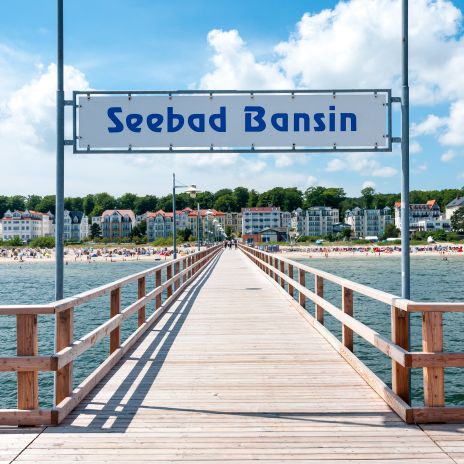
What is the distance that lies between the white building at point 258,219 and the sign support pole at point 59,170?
175 metres

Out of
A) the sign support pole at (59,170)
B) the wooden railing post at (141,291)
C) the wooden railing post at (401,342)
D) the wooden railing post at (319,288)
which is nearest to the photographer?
the wooden railing post at (401,342)

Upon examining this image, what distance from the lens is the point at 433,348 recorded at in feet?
14.7

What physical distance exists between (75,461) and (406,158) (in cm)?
458

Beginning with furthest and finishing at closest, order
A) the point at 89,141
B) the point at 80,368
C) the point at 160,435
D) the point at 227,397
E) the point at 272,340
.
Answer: the point at 80,368 → the point at 272,340 → the point at 89,141 → the point at 227,397 → the point at 160,435

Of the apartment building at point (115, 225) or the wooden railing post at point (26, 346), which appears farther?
the apartment building at point (115, 225)

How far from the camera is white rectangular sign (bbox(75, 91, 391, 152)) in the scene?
675 centimetres

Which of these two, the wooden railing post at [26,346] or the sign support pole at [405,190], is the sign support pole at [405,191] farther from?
the wooden railing post at [26,346]

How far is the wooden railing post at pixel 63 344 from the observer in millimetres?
4949

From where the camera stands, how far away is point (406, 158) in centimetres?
623

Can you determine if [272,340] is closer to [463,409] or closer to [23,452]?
[463,409]

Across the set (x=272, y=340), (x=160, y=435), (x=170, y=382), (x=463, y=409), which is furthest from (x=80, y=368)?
(x=463, y=409)

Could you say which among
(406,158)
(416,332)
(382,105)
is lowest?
(416,332)

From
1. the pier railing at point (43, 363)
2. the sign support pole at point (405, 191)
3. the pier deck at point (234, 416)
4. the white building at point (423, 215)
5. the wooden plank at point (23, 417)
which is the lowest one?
the pier deck at point (234, 416)

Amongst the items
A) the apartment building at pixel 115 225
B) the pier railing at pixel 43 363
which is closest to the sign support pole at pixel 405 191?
the pier railing at pixel 43 363
